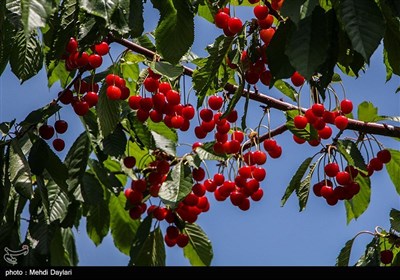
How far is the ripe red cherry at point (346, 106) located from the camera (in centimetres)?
354

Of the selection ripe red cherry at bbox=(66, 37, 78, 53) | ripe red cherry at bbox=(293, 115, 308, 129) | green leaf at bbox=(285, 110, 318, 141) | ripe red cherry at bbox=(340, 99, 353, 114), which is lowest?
ripe red cherry at bbox=(293, 115, 308, 129)

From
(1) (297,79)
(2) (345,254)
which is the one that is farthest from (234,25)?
(2) (345,254)

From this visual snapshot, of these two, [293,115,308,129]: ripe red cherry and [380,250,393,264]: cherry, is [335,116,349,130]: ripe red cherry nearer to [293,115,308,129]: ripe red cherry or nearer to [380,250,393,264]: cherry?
[293,115,308,129]: ripe red cherry

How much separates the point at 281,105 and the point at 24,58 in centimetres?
110

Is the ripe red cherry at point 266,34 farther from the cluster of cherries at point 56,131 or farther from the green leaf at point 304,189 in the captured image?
the cluster of cherries at point 56,131

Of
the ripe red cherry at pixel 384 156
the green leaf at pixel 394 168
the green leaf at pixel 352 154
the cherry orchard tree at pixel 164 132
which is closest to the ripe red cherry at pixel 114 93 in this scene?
the cherry orchard tree at pixel 164 132

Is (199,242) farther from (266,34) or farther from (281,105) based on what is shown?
(266,34)

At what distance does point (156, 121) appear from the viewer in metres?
3.56

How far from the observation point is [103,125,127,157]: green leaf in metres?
3.63

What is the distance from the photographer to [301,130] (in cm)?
340

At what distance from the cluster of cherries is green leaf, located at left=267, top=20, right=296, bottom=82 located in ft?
4.80

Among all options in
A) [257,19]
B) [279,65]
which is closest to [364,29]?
[279,65]

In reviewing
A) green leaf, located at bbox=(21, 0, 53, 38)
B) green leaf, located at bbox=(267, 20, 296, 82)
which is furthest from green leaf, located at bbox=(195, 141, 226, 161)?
green leaf, located at bbox=(21, 0, 53, 38)

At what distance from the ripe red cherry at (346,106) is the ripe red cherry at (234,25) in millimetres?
681
